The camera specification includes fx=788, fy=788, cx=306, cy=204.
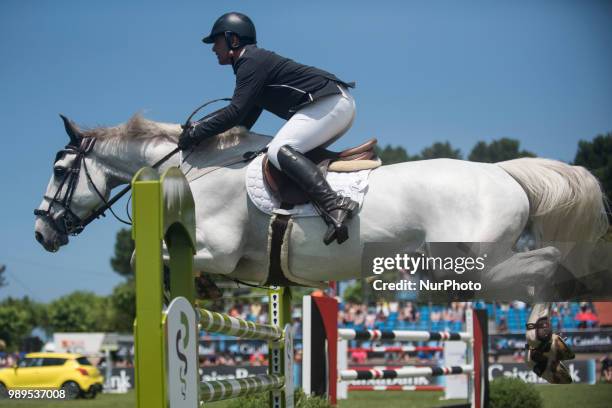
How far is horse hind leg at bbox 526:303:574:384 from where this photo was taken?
11.7 feet

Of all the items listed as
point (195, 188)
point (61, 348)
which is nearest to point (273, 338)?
point (195, 188)

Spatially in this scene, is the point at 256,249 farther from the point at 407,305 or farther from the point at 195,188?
the point at 407,305

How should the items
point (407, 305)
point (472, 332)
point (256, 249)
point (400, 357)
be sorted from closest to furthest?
point (256, 249) → point (472, 332) → point (400, 357) → point (407, 305)

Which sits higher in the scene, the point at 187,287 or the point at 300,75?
the point at 300,75

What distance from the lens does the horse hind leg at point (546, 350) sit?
3.57 meters

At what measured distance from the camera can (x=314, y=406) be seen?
483cm

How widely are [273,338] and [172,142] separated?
4.04ft

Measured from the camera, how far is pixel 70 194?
4492 millimetres

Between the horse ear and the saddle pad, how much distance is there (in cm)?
116

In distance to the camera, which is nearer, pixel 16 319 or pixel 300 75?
pixel 300 75

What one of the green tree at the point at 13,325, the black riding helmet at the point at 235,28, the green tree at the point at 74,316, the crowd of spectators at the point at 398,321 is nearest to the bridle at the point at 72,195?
the black riding helmet at the point at 235,28

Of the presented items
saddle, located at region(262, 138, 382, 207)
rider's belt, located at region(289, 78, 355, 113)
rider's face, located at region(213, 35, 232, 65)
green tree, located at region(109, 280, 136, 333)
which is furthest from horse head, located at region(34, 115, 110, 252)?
green tree, located at region(109, 280, 136, 333)

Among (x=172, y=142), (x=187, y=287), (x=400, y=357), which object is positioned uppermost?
(x=172, y=142)

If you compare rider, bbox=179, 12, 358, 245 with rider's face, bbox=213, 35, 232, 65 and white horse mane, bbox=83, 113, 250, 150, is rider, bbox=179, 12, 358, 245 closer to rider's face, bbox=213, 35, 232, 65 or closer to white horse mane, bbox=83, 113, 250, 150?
rider's face, bbox=213, 35, 232, 65
